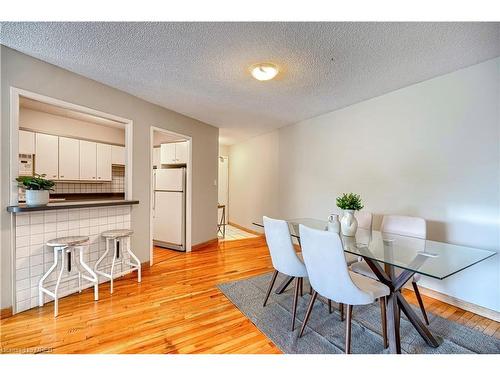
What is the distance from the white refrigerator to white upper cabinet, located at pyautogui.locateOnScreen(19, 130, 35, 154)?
1768mm

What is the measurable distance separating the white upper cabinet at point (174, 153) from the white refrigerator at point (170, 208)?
0.74 ft

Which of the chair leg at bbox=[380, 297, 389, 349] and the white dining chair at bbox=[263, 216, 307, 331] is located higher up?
the white dining chair at bbox=[263, 216, 307, 331]

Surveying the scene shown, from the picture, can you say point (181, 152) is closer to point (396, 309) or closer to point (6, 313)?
point (6, 313)

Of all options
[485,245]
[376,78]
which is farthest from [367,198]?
[376,78]

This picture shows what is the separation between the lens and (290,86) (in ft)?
8.59

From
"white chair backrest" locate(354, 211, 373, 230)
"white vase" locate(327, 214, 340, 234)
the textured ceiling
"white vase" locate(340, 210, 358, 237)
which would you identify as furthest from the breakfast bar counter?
"white chair backrest" locate(354, 211, 373, 230)

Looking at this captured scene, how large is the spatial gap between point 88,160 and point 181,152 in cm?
174

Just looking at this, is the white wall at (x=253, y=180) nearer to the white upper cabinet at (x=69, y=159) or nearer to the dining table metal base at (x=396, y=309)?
the dining table metal base at (x=396, y=309)

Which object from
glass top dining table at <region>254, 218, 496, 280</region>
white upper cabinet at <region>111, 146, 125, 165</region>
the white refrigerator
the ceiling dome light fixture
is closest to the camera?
glass top dining table at <region>254, 218, 496, 280</region>

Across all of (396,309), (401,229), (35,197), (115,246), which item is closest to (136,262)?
(115,246)

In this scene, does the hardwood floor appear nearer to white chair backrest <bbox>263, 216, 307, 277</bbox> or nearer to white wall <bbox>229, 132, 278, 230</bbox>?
white chair backrest <bbox>263, 216, 307, 277</bbox>

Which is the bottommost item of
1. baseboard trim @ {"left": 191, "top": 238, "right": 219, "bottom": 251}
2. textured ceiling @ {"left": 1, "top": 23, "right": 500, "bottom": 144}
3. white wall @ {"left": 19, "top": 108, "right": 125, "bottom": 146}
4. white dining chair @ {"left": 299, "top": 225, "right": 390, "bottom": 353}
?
baseboard trim @ {"left": 191, "top": 238, "right": 219, "bottom": 251}

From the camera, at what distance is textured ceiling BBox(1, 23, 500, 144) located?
1.63 metres

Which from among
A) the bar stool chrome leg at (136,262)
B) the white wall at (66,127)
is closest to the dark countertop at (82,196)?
the white wall at (66,127)
